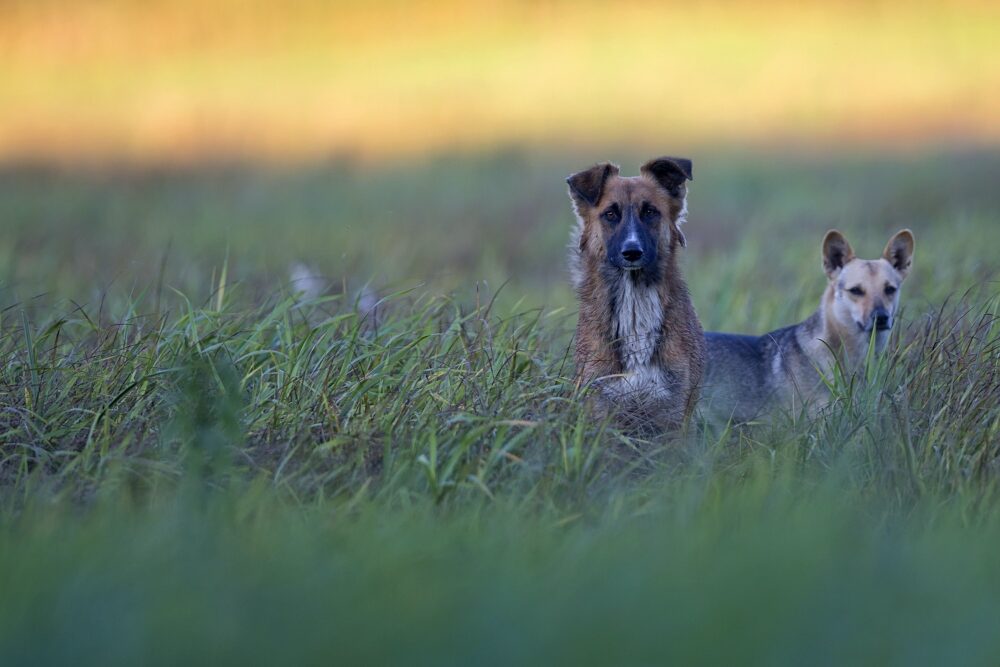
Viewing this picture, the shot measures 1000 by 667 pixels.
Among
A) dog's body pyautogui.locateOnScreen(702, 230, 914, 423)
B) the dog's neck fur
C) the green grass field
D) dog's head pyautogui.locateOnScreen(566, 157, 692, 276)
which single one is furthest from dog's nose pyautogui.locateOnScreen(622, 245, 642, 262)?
dog's body pyautogui.locateOnScreen(702, 230, 914, 423)

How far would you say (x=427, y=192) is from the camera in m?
14.5

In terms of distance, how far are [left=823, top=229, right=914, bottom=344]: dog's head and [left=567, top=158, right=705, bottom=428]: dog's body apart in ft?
3.99

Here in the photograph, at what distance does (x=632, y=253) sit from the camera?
5602mm

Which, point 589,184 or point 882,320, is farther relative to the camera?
point 882,320

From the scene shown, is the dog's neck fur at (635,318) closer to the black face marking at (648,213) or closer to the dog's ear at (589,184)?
the black face marking at (648,213)

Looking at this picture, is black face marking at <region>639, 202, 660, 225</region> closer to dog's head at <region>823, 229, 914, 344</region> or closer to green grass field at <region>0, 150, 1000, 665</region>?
green grass field at <region>0, 150, 1000, 665</region>

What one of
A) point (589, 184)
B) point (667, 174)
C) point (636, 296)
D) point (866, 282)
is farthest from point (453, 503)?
point (866, 282)

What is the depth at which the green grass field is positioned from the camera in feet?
9.94

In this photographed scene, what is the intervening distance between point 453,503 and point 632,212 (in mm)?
2000

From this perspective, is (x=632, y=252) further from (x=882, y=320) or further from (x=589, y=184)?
(x=882, y=320)

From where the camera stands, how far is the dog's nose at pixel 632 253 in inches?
220

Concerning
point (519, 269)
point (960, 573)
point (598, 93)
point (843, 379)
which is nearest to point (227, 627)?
point (960, 573)

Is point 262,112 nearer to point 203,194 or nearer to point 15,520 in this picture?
point 203,194

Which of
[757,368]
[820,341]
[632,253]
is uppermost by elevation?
[632,253]
